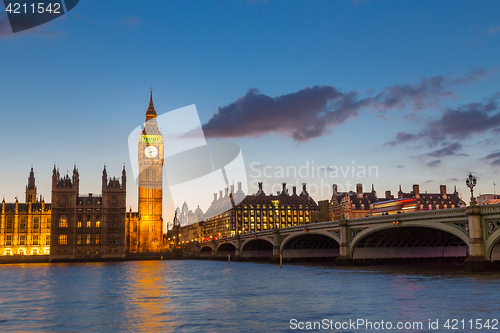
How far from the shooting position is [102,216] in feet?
547

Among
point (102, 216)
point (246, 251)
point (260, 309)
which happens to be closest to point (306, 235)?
point (246, 251)

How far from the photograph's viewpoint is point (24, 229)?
17962cm

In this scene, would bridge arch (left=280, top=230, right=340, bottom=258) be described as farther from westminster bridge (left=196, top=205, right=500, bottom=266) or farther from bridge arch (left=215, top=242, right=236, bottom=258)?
bridge arch (left=215, top=242, right=236, bottom=258)

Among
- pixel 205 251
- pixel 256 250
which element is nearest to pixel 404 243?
pixel 256 250

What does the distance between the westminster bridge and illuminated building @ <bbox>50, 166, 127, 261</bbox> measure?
47.5 meters

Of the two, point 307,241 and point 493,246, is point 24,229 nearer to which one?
point 307,241

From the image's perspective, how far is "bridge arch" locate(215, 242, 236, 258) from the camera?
494ft

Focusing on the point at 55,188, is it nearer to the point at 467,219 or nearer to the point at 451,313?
the point at 467,219

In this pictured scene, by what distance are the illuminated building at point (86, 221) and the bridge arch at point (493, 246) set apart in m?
126

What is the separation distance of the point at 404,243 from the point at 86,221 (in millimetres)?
110760

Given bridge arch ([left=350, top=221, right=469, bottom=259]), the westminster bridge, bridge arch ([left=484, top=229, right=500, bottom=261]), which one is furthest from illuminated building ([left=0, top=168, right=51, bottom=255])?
bridge arch ([left=484, top=229, right=500, bottom=261])

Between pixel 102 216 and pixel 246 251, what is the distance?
5639 centimetres

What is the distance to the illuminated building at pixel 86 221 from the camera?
16162 centimetres

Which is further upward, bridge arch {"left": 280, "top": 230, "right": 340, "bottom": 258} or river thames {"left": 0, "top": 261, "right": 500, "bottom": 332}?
bridge arch {"left": 280, "top": 230, "right": 340, "bottom": 258}
